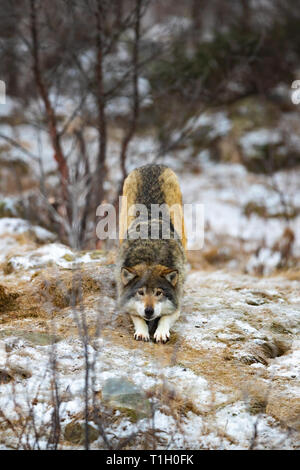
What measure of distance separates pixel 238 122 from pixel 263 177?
2.28 m

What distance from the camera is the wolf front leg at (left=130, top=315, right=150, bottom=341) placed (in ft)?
13.9

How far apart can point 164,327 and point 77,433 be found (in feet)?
4.90

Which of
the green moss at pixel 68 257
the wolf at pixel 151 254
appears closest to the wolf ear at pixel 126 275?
the wolf at pixel 151 254

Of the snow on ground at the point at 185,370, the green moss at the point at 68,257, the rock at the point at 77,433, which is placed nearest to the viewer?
the rock at the point at 77,433

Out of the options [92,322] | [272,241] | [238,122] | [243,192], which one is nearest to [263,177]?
[243,192]

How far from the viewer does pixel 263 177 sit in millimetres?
13234

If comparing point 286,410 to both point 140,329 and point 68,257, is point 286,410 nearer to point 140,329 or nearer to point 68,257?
point 140,329

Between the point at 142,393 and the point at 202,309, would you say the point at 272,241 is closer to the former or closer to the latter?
the point at 202,309

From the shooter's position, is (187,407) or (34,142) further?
(34,142)

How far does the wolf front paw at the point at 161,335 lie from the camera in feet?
13.8

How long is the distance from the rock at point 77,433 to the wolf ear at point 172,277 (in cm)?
172

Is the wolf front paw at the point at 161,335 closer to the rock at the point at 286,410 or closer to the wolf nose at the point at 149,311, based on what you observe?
the wolf nose at the point at 149,311

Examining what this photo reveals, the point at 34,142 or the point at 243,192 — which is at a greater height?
the point at 34,142
